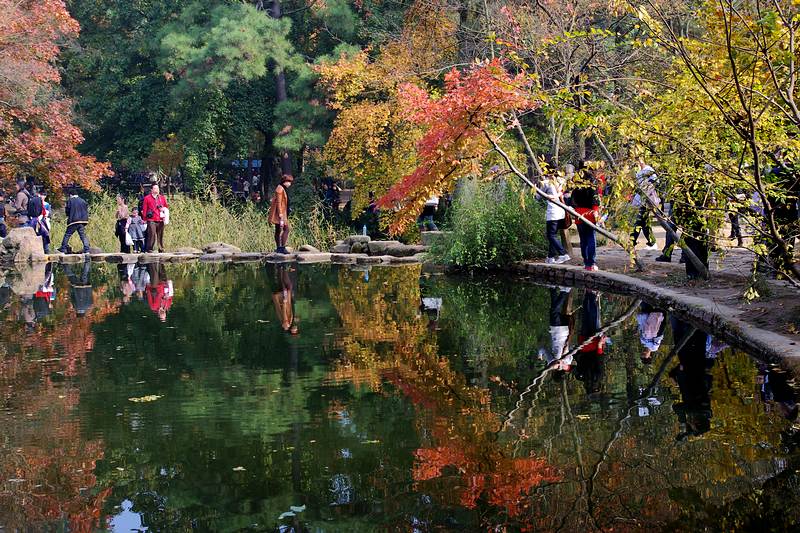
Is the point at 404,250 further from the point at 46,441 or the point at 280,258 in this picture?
the point at 46,441

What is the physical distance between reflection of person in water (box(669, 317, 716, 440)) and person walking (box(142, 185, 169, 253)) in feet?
Result: 60.4

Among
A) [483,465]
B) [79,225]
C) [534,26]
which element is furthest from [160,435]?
[79,225]

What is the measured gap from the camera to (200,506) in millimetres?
6191

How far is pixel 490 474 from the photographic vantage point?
6.67 metres

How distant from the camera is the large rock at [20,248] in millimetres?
29609

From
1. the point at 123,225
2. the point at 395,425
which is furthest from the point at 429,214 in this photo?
the point at 395,425

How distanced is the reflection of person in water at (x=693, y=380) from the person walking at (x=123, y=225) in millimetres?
20186

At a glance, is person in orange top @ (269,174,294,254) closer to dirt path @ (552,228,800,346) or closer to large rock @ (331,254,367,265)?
large rock @ (331,254,367,265)

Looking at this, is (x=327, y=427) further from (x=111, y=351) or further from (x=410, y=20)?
(x=410, y=20)

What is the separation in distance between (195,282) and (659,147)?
12070 mm

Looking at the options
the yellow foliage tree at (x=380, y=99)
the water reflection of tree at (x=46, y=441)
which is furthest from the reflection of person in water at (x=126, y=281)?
the yellow foliage tree at (x=380, y=99)

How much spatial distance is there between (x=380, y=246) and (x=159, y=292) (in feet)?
30.6

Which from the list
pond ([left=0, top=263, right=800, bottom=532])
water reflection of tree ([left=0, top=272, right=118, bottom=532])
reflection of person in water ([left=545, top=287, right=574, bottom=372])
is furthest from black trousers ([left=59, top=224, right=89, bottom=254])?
water reflection of tree ([left=0, top=272, right=118, bottom=532])

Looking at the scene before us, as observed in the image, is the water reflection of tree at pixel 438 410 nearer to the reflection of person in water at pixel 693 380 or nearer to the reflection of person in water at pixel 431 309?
the reflection of person in water at pixel 431 309
